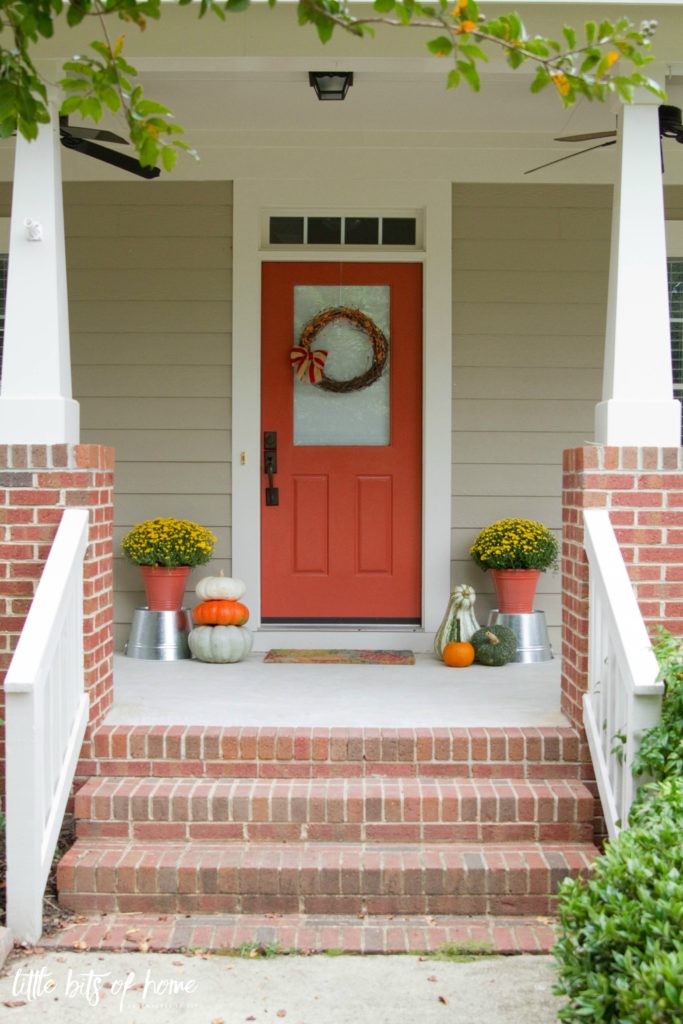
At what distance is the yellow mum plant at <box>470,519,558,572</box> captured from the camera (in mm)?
5324

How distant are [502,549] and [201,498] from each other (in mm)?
1586

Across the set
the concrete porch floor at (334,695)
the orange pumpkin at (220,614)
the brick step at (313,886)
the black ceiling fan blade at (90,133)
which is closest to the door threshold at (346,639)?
the concrete porch floor at (334,695)

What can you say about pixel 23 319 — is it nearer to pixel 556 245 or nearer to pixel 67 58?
pixel 67 58

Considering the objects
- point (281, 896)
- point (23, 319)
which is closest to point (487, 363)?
point (23, 319)

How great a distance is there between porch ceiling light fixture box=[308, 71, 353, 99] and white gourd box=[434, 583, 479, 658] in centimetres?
233

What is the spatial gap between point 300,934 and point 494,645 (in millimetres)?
2185

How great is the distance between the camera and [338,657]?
17.6ft

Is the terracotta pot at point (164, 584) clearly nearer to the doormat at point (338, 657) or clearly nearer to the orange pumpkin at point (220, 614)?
the orange pumpkin at point (220, 614)

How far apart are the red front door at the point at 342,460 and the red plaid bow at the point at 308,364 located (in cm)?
5

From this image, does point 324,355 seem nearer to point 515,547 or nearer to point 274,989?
point 515,547

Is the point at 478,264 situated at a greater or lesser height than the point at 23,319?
greater

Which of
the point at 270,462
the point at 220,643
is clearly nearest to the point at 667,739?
the point at 220,643

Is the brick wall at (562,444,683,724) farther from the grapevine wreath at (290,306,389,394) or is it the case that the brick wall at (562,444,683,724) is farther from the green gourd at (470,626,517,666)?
the grapevine wreath at (290,306,389,394)

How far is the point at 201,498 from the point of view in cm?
568
